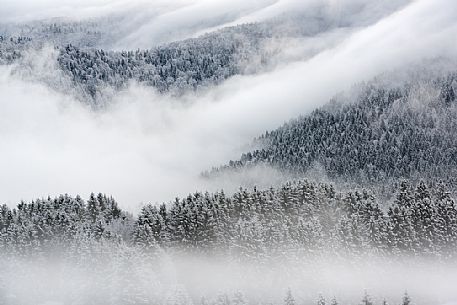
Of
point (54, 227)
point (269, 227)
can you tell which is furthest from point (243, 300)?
point (54, 227)

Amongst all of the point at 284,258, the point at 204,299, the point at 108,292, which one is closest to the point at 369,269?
the point at 284,258

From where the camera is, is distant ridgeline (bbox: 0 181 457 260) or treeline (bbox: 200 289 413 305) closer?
treeline (bbox: 200 289 413 305)

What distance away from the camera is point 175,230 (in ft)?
356

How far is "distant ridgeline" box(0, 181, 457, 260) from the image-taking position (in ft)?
335

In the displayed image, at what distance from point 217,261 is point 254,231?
9.26 meters

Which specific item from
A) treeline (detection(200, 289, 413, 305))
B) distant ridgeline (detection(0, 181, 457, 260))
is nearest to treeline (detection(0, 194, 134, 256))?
distant ridgeline (detection(0, 181, 457, 260))

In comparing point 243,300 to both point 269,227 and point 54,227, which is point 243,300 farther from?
point 54,227

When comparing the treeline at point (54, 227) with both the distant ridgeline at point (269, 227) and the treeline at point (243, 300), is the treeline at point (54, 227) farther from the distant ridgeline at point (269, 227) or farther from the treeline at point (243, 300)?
the treeline at point (243, 300)

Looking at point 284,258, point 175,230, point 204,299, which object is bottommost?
point 204,299

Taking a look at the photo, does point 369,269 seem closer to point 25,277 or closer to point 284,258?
point 284,258

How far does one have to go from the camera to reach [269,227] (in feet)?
341

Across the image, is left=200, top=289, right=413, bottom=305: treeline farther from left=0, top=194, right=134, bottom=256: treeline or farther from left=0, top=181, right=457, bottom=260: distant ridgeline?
Answer: left=0, top=194, right=134, bottom=256: treeline

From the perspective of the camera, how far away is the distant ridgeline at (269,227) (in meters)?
102

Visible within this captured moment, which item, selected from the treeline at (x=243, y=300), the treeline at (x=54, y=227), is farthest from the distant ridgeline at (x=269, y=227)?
the treeline at (x=243, y=300)
